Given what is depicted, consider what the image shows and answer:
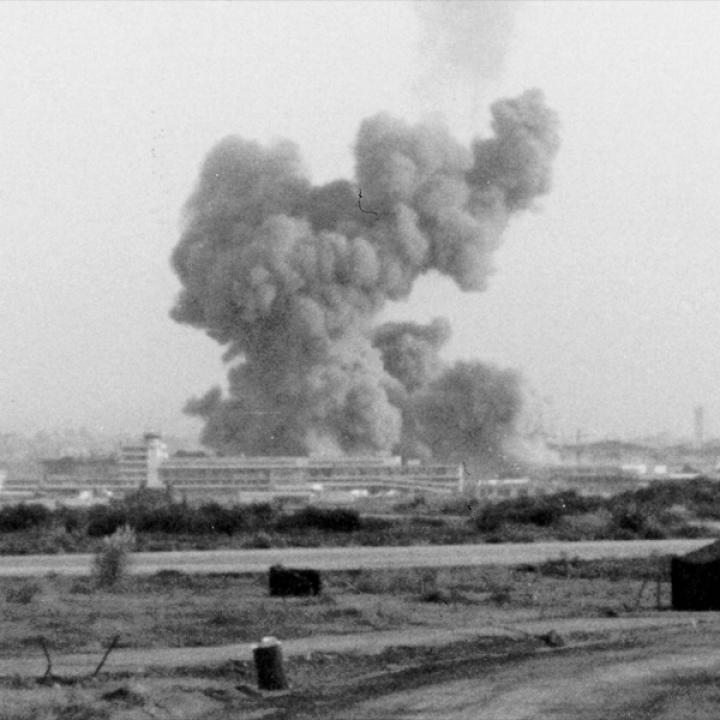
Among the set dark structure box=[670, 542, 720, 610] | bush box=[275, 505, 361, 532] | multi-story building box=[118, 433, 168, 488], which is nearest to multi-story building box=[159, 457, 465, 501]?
multi-story building box=[118, 433, 168, 488]

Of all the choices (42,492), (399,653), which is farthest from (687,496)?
(399,653)

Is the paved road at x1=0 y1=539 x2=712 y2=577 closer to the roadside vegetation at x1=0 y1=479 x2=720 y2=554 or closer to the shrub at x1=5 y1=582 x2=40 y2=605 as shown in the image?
the roadside vegetation at x1=0 y1=479 x2=720 y2=554

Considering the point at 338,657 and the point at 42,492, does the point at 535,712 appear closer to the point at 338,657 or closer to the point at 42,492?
the point at 338,657

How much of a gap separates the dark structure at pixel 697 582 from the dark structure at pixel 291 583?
574 centimetres

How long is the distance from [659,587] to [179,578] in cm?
884

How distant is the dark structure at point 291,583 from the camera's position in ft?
92.8

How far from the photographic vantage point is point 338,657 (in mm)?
19672

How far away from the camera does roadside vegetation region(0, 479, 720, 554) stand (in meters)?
47.2

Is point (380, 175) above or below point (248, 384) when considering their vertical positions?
above

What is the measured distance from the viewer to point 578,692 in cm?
1633

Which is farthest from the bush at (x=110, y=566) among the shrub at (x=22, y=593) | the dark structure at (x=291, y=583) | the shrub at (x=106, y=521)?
A: the shrub at (x=106, y=521)

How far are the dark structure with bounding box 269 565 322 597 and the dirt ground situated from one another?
0.86ft

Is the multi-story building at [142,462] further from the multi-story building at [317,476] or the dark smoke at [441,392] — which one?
the dark smoke at [441,392]

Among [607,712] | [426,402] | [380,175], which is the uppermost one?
[380,175]
